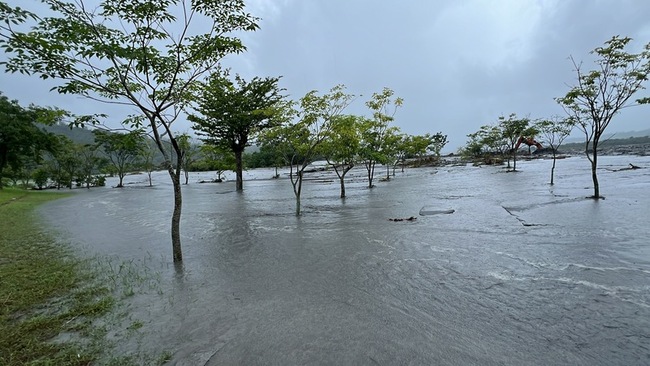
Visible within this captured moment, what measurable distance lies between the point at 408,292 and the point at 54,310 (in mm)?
6234

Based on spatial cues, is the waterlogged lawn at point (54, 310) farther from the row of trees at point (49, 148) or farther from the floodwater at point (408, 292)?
the row of trees at point (49, 148)

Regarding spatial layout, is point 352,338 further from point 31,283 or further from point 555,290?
point 31,283

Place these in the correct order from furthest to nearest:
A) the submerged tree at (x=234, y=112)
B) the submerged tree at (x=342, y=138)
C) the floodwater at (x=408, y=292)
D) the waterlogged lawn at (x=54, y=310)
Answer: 1. the submerged tree at (x=234, y=112)
2. the submerged tree at (x=342, y=138)
3. the floodwater at (x=408, y=292)
4. the waterlogged lawn at (x=54, y=310)

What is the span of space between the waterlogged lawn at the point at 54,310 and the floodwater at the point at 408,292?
20.3 inches

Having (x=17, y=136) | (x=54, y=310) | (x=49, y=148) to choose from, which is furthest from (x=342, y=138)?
(x=49, y=148)

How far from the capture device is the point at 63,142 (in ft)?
122

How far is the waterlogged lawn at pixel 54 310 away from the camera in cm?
370

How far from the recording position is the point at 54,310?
5023 millimetres

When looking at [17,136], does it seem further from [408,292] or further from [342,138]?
[408,292]

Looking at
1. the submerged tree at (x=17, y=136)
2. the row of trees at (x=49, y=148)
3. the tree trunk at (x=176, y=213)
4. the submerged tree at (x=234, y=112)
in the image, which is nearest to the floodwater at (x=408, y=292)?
the tree trunk at (x=176, y=213)

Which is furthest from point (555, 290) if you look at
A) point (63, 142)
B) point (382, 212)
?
point (63, 142)

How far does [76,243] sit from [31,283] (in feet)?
16.4

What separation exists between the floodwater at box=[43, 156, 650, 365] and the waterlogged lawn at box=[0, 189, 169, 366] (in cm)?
52

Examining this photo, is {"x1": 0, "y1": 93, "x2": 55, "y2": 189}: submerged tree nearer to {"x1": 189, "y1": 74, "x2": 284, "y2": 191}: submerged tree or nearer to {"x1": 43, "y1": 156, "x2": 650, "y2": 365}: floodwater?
{"x1": 189, "y1": 74, "x2": 284, "y2": 191}: submerged tree
